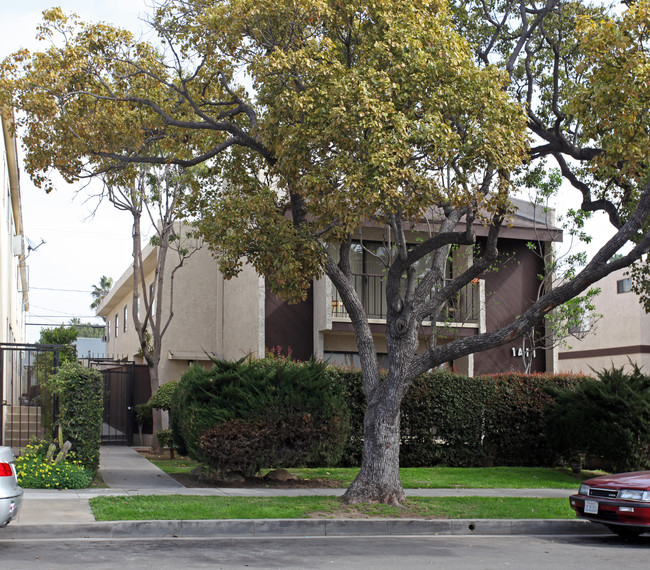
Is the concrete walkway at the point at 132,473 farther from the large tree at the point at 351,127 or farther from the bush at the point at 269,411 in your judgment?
the large tree at the point at 351,127

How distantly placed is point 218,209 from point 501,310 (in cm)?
1416

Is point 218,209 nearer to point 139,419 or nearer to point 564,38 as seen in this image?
point 564,38

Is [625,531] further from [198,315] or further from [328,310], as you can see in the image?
[198,315]

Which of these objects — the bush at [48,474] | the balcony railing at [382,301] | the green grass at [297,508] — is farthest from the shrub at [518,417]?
the bush at [48,474]

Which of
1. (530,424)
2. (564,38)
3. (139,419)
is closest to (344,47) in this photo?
(564,38)

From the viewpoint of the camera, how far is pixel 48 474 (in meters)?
13.2

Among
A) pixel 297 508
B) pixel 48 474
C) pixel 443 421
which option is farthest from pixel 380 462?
pixel 443 421

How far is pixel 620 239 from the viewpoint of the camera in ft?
39.6

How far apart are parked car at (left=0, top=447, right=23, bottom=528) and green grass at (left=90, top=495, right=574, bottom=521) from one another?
1.98m

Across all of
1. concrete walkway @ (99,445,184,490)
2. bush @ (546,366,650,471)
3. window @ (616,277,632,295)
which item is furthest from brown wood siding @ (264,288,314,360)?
window @ (616,277,632,295)

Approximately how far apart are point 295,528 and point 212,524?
111 cm

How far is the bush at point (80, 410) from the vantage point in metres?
14.0

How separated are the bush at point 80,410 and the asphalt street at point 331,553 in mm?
4820

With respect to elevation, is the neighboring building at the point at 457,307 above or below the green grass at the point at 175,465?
above
